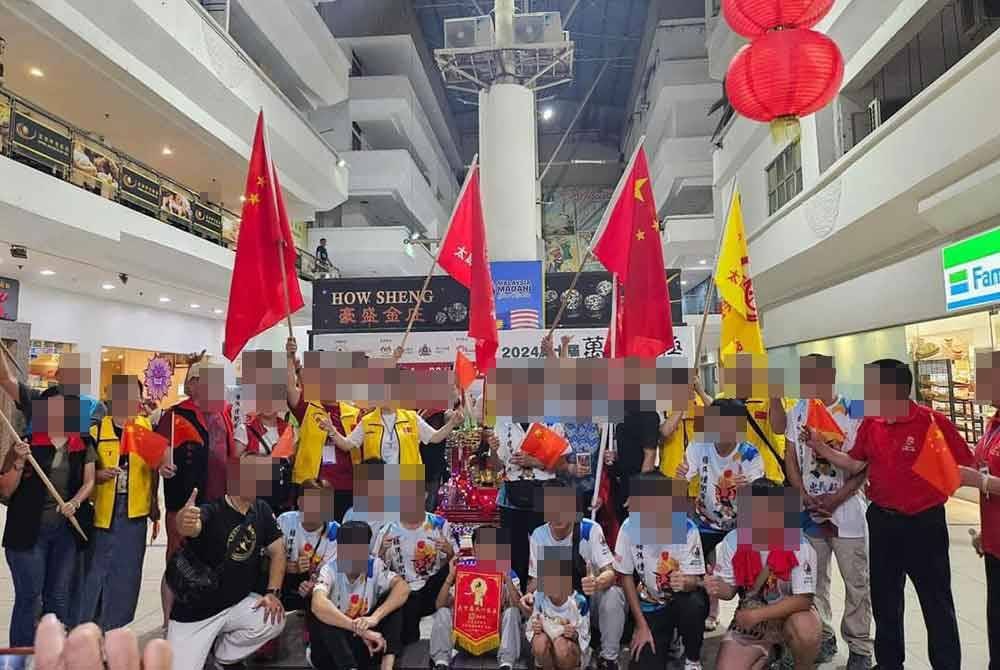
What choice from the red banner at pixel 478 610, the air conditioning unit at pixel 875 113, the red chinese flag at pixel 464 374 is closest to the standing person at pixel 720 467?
the red banner at pixel 478 610

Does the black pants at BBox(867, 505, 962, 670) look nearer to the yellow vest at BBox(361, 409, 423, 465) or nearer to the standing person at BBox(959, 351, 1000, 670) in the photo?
the standing person at BBox(959, 351, 1000, 670)

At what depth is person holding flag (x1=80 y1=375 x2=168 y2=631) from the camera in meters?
3.25

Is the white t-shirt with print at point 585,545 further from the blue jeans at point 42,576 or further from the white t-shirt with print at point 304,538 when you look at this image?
the blue jeans at point 42,576

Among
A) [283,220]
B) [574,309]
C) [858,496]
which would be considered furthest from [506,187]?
[858,496]

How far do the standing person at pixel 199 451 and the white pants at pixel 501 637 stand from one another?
A: 1.26 metres

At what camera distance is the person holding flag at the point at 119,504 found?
325cm

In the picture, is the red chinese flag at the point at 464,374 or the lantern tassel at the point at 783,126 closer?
the lantern tassel at the point at 783,126

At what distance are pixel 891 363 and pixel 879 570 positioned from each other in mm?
848

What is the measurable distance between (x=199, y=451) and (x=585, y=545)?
77.8 inches

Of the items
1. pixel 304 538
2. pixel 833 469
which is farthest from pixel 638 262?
pixel 304 538

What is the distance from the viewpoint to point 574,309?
6.77m

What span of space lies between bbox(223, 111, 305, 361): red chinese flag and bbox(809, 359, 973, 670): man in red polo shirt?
2.66 meters

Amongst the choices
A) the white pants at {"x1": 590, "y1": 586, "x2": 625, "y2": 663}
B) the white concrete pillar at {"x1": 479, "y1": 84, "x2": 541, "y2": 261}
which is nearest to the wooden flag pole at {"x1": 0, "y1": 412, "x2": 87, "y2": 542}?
the white pants at {"x1": 590, "y1": 586, "x2": 625, "y2": 663}

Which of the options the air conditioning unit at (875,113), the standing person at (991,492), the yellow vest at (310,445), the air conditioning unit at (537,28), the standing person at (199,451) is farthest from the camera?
the air conditioning unit at (537,28)
